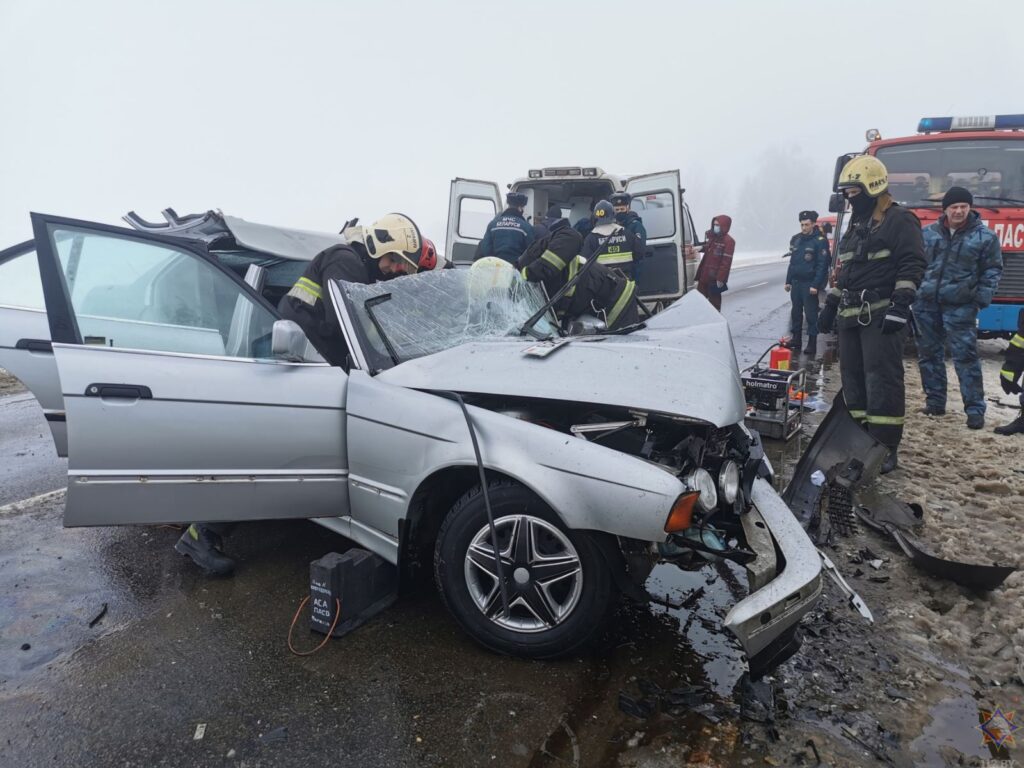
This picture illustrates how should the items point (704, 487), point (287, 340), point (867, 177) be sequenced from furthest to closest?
A: point (867, 177) < point (287, 340) < point (704, 487)

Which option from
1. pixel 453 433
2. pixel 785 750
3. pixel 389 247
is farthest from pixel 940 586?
pixel 389 247

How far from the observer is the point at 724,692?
8.04 feet

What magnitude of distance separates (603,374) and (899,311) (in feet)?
9.46

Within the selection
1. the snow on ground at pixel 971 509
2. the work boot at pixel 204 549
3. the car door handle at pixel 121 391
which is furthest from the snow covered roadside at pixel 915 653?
the car door handle at pixel 121 391

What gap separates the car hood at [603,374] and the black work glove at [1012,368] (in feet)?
12.2

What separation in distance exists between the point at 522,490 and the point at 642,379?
66 centimetres

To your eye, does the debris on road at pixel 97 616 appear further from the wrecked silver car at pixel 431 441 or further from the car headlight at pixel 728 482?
the car headlight at pixel 728 482

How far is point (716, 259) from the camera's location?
32.0 ft

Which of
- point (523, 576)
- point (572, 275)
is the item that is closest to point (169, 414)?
point (523, 576)

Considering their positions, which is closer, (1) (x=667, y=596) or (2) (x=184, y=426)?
(2) (x=184, y=426)

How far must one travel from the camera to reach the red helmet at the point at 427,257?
163 inches

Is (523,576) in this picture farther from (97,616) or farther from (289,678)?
(97,616)

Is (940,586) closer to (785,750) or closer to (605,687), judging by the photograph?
(785,750)

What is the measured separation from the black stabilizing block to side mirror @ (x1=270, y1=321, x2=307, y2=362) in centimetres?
90
